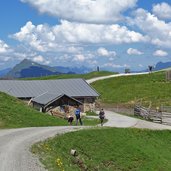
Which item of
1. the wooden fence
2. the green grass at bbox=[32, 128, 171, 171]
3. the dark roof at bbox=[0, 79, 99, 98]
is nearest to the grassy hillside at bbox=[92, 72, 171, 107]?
the dark roof at bbox=[0, 79, 99, 98]

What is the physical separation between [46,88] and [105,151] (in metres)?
46.5

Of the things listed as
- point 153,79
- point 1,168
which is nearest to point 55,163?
point 1,168

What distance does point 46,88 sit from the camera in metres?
78.9

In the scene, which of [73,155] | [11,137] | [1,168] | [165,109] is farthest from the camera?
[165,109]

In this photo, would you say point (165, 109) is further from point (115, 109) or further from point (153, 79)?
point (153, 79)

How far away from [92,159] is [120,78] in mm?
85227

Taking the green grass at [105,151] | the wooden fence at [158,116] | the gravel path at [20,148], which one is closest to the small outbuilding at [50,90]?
the wooden fence at [158,116]

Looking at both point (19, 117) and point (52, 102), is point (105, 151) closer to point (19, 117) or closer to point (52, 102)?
point (19, 117)

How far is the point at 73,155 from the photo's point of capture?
97.8ft

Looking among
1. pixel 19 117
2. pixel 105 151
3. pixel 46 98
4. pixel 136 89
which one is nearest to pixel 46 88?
pixel 46 98

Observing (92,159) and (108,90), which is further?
(108,90)

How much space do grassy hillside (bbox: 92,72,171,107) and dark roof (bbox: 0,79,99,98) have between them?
40.1 ft

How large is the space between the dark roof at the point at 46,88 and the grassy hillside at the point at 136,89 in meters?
12.2

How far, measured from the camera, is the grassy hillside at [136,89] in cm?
8750
